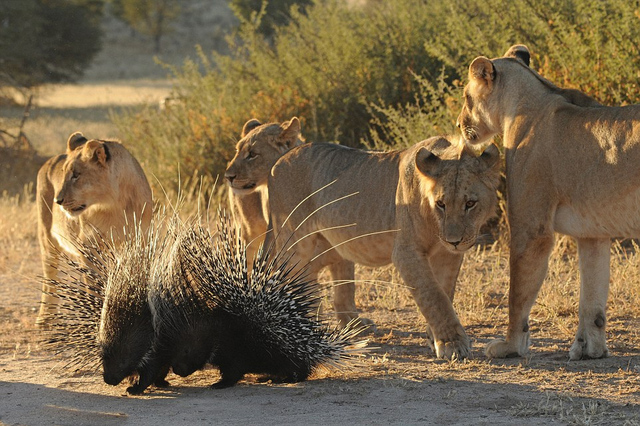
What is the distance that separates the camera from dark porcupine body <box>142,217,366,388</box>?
5.31 meters

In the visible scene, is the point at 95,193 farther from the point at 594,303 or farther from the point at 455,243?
the point at 594,303

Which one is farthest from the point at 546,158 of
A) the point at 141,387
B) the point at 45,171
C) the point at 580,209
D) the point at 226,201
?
Result: the point at 226,201

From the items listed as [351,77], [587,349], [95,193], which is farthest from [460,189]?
[351,77]

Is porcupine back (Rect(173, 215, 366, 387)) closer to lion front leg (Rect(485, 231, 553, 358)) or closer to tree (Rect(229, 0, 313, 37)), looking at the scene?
lion front leg (Rect(485, 231, 553, 358))

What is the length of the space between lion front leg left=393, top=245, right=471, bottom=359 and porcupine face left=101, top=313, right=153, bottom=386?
1559 mm

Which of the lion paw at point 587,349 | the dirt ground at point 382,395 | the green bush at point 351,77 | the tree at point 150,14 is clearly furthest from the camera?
the tree at point 150,14

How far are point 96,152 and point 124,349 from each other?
2.39 metres

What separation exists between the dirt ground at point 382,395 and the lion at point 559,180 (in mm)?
376

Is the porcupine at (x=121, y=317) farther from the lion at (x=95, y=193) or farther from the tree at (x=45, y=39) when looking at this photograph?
the tree at (x=45, y=39)

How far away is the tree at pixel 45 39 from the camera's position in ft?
87.2

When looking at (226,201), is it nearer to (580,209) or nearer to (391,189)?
(391,189)

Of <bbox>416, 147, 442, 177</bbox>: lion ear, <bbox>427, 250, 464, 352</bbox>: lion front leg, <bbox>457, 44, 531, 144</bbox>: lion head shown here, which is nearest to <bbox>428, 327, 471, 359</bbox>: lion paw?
<bbox>427, 250, 464, 352</bbox>: lion front leg

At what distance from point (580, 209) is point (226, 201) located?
259 inches

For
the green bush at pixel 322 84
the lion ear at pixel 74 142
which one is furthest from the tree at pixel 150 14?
the lion ear at pixel 74 142
